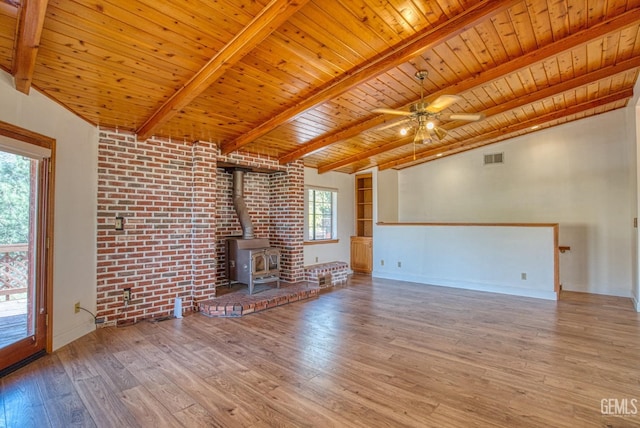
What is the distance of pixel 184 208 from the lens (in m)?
4.38

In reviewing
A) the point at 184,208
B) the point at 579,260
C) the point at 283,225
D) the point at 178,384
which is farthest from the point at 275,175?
the point at 579,260

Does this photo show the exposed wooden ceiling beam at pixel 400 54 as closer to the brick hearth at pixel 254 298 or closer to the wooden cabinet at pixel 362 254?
the brick hearth at pixel 254 298

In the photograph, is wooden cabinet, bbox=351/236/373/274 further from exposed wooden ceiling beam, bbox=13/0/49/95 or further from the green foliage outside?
exposed wooden ceiling beam, bbox=13/0/49/95

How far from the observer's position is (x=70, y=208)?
3.27 metres

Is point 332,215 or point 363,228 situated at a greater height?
point 332,215

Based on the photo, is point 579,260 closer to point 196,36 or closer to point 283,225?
point 283,225

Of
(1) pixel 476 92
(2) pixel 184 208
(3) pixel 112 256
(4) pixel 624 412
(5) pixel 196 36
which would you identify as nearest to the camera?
(4) pixel 624 412

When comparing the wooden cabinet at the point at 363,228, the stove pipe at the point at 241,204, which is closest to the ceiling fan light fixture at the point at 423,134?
the stove pipe at the point at 241,204

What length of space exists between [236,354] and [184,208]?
2.27 meters

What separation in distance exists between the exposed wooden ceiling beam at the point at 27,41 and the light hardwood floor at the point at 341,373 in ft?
7.88

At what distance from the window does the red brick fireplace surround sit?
7.09 ft

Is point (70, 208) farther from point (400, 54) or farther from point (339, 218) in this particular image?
point (339, 218)

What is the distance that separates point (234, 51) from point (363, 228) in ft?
19.7

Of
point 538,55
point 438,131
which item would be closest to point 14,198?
point 438,131
